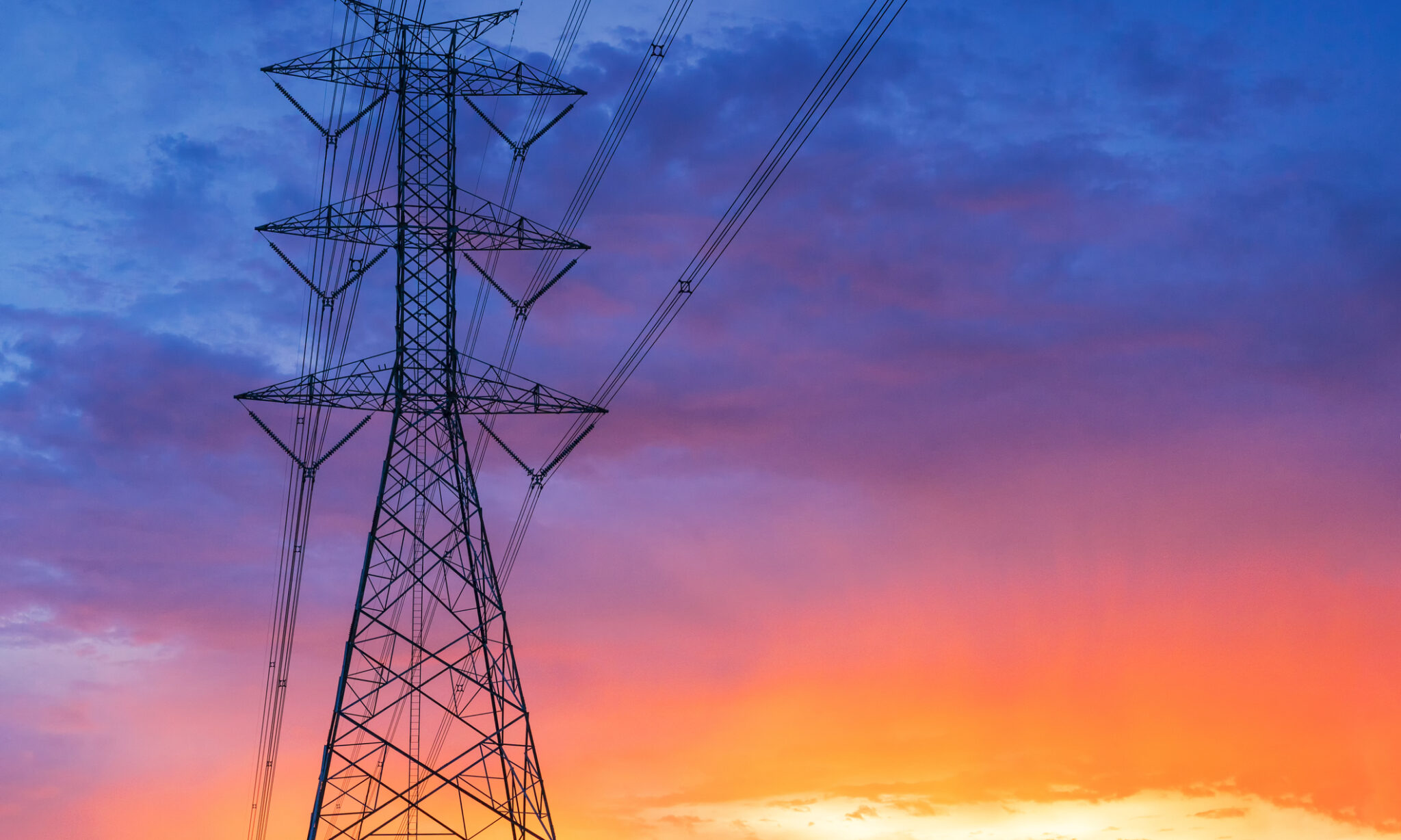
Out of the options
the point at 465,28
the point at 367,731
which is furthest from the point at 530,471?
the point at 465,28

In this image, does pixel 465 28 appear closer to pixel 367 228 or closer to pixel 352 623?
pixel 367 228

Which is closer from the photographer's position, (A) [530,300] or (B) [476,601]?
(B) [476,601]

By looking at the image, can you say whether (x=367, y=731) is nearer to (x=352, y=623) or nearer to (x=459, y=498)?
(x=352, y=623)

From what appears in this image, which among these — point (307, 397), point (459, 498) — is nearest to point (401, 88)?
point (307, 397)

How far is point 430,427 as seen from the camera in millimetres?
42781

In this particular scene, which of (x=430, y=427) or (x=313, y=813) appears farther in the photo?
(x=430, y=427)

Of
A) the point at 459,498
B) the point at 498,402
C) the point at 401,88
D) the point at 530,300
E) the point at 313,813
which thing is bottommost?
the point at 313,813

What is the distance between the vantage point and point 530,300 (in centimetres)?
4712

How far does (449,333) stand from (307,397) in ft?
15.1

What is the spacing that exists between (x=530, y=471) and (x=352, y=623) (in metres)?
8.65

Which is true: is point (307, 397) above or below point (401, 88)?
below

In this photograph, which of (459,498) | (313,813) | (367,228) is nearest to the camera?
(313,813)

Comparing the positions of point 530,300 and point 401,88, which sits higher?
point 401,88

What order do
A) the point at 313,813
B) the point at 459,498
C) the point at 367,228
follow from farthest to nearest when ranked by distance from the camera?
the point at 367,228
the point at 459,498
the point at 313,813
